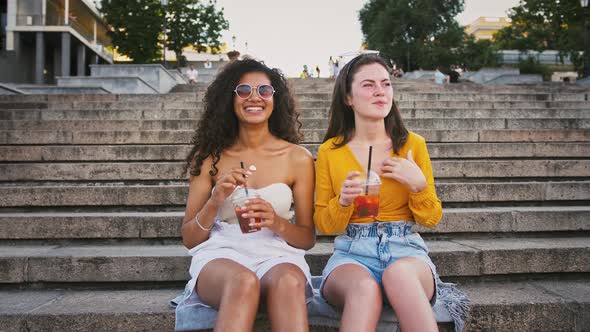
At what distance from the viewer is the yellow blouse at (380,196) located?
7.88 feet

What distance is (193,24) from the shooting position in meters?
31.8

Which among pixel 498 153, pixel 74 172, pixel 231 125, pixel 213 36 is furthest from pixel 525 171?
pixel 213 36

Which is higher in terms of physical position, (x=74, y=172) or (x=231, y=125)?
(x=231, y=125)

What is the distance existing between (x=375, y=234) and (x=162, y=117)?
4927 millimetres

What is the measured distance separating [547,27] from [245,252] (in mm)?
26492

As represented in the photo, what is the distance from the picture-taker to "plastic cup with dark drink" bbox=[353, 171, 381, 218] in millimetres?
2193

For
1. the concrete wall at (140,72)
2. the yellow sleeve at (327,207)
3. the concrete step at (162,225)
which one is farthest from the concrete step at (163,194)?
the concrete wall at (140,72)

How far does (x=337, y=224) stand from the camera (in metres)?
2.44

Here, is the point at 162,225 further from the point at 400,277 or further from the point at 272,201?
the point at 400,277

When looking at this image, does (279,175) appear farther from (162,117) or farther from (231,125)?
(162,117)

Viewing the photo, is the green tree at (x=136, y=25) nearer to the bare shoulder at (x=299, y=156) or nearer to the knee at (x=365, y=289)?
the bare shoulder at (x=299, y=156)

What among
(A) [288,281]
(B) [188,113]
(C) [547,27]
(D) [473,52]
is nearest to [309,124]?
(B) [188,113]

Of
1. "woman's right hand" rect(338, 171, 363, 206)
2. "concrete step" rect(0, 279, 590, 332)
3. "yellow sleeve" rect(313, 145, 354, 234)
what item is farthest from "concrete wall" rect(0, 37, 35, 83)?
"woman's right hand" rect(338, 171, 363, 206)

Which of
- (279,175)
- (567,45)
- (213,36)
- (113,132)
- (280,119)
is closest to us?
(279,175)
